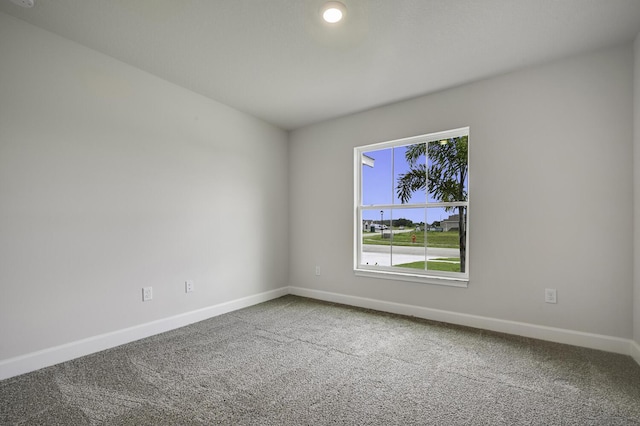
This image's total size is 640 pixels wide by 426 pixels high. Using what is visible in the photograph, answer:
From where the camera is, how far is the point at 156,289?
9.75ft

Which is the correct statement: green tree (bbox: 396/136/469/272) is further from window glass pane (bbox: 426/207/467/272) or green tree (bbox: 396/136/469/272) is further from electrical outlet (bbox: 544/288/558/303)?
electrical outlet (bbox: 544/288/558/303)

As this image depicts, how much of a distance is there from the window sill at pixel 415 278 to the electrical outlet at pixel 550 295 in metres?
0.65

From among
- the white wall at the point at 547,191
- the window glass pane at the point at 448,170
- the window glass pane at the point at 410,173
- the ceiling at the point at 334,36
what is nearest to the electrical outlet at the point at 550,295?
the white wall at the point at 547,191

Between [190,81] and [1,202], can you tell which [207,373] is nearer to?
[1,202]

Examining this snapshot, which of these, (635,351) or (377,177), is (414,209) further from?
(635,351)

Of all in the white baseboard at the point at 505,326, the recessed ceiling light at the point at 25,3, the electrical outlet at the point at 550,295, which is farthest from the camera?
the electrical outlet at the point at 550,295

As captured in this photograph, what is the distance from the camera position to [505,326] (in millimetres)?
2906

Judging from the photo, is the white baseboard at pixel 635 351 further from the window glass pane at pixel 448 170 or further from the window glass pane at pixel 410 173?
the window glass pane at pixel 410 173

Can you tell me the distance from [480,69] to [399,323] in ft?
8.57

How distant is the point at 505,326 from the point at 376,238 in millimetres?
1650

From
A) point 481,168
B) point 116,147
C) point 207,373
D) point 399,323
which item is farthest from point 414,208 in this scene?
point 116,147

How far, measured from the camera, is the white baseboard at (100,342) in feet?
7.00

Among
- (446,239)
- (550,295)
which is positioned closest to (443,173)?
(446,239)

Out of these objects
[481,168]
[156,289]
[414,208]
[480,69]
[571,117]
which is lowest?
[156,289]
